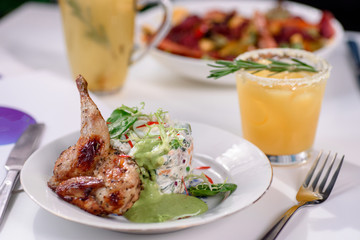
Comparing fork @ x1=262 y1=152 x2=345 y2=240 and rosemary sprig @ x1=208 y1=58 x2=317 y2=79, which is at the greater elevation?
rosemary sprig @ x1=208 y1=58 x2=317 y2=79

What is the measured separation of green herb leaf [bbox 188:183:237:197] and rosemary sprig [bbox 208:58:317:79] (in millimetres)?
335

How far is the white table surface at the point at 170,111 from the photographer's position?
0.99 m

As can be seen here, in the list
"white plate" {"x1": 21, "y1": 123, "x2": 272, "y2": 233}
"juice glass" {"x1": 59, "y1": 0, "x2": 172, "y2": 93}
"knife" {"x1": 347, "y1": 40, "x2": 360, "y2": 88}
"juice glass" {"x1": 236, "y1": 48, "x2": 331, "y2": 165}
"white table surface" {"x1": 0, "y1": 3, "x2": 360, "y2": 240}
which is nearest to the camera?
"white plate" {"x1": 21, "y1": 123, "x2": 272, "y2": 233}

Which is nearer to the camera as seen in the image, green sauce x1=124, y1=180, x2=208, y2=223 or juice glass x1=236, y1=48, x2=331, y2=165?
green sauce x1=124, y1=180, x2=208, y2=223

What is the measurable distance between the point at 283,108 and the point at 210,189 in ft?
1.17

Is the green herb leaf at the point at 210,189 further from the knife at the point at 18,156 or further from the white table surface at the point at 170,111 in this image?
the knife at the point at 18,156

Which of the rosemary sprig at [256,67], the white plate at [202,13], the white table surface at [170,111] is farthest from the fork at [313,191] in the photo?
the white plate at [202,13]

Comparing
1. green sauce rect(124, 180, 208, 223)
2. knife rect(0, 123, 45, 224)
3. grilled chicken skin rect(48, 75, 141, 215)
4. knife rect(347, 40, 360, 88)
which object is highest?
grilled chicken skin rect(48, 75, 141, 215)

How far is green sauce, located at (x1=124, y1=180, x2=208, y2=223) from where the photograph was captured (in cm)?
94

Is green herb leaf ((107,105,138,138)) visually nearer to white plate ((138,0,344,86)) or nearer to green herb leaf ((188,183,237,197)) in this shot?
green herb leaf ((188,183,237,197))

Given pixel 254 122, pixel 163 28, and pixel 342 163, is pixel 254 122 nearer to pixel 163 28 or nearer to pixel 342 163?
pixel 342 163

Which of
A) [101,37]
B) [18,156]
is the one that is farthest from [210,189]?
[101,37]

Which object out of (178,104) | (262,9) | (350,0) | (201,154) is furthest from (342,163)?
(350,0)

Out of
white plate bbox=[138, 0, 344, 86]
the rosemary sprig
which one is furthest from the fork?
white plate bbox=[138, 0, 344, 86]
